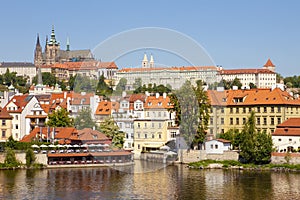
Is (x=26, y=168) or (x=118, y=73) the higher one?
(x=118, y=73)

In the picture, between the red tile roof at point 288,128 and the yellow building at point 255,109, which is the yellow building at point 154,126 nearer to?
the red tile roof at point 288,128

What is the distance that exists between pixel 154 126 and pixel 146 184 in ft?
19.6

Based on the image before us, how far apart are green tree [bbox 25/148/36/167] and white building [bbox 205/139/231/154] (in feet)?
28.6

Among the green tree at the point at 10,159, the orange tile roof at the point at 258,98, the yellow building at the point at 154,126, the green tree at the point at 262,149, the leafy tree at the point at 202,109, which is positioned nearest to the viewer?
the yellow building at the point at 154,126

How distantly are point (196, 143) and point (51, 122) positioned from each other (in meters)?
9.94

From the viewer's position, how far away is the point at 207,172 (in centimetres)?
2914

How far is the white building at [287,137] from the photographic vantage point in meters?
32.2

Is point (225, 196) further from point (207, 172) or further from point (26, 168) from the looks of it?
point (26, 168)

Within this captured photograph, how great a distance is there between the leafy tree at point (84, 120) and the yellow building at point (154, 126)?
1397mm

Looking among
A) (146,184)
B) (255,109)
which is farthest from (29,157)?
(255,109)

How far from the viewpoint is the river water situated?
21.4 meters

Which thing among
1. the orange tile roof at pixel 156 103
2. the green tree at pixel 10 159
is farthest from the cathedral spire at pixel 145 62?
the green tree at pixel 10 159

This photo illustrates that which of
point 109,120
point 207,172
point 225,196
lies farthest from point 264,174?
point 109,120

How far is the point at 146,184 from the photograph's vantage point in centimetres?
2373
